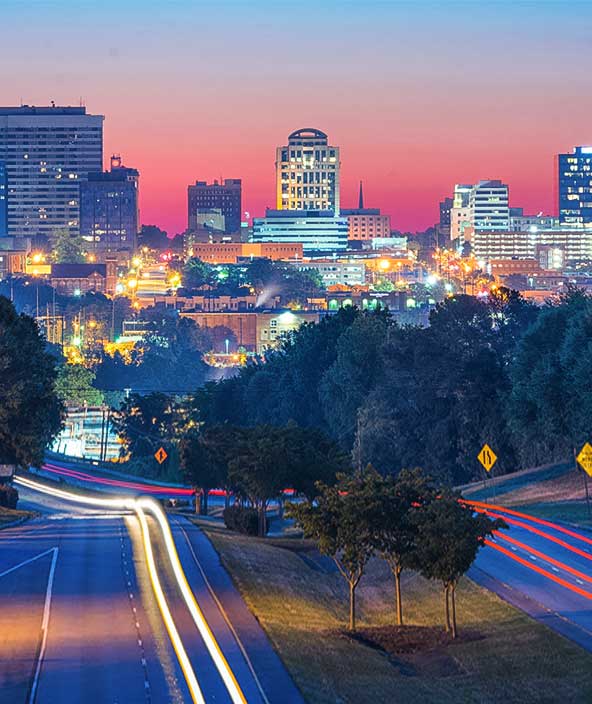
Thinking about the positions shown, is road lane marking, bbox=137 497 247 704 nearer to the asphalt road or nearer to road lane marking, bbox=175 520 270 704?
road lane marking, bbox=175 520 270 704

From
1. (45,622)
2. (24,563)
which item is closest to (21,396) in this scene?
(24,563)

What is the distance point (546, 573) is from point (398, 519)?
9484 mm

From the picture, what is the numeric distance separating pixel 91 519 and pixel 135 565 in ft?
73.2

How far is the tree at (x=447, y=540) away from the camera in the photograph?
5078 cm

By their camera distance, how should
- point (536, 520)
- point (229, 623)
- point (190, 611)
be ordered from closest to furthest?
point (229, 623) → point (190, 611) → point (536, 520)

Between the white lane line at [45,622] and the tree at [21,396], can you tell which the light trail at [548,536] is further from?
the tree at [21,396]

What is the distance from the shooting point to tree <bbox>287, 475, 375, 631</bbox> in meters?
52.7

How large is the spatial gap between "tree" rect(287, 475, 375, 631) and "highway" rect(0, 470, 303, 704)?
3.22 meters

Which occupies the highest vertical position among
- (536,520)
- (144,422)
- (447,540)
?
(144,422)

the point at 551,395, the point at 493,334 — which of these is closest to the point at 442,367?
the point at 493,334

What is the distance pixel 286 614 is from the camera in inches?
2095

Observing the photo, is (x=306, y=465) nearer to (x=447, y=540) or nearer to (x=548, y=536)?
(x=548, y=536)

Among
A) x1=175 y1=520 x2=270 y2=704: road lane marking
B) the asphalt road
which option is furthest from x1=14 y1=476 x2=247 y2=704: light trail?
the asphalt road

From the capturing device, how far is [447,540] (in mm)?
50812
